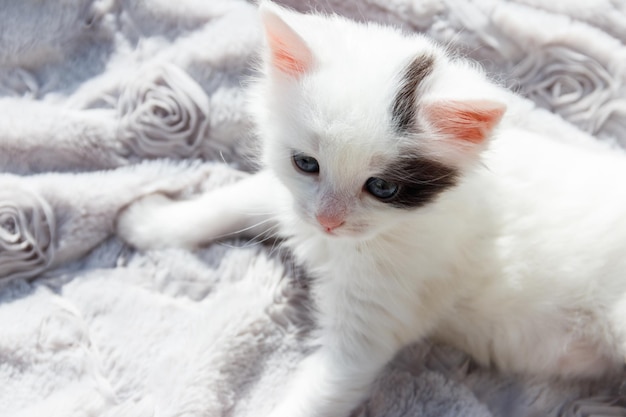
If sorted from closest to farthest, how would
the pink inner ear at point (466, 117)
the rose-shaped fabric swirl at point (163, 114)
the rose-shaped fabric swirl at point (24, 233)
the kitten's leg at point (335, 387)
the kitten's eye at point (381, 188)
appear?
the pink inner ear at point (466, 117) < the kitten's eye at point (381, 188) < the kitten's leg at point (335, 387) < the rose-shaped fabric swirl at point (24, 233) < the rose-shaped fabric swirl at point (163, 114)

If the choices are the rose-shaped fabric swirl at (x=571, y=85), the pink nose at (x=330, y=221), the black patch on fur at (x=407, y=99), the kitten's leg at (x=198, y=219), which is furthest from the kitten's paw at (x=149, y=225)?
the rose-shaped fabric swirl at (x=571, y=85)

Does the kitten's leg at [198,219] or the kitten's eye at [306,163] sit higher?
the kitten's eye at [306,163]

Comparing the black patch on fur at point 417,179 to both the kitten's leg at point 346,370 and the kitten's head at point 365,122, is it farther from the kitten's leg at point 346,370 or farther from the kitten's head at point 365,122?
the kitten's leg at point 346,370

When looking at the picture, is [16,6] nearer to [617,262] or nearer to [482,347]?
[482,347]

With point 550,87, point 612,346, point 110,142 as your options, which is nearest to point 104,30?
point 110,142

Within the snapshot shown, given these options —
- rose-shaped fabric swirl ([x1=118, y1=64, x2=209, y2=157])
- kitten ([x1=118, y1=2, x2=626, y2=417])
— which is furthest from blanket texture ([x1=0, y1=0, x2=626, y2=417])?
kitten ([x1=118, y1=2, x2=626, y2=417])

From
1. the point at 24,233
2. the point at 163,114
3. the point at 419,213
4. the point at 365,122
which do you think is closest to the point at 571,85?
the point at 419,213
